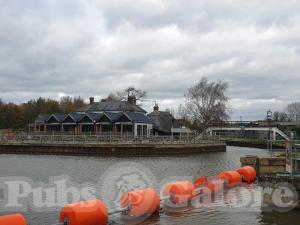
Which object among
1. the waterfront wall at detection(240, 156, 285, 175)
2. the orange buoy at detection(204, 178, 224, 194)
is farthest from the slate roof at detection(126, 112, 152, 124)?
the orange buoy at detection(204, 178, 224, 194)

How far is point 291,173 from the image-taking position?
655 inches

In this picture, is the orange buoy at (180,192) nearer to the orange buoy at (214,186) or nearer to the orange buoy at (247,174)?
the orange buoy at (214,186)

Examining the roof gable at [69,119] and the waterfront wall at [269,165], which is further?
the roof gable at [69,119]

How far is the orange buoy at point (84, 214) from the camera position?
12.9 m

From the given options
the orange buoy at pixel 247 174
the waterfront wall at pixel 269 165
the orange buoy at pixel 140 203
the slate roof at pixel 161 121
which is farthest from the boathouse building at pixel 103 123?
the orange buoy at pixel 140 203

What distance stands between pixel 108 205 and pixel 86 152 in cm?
3763

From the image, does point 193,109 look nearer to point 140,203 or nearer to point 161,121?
point 161,121

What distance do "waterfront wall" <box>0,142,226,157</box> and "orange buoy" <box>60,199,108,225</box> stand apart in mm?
39725

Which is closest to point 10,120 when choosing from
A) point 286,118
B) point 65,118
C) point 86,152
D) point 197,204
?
point 65,118

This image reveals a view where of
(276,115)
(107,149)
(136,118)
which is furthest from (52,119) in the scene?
(276,115)

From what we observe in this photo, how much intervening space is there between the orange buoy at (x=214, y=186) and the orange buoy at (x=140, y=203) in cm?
457

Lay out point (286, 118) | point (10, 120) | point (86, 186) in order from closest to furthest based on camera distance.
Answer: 1. point (86, 186)
2. point (10, 120)
3. point (286, 118)

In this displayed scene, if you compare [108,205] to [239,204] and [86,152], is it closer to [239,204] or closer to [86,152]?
[239,204]

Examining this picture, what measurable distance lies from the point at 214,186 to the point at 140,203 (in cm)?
600
